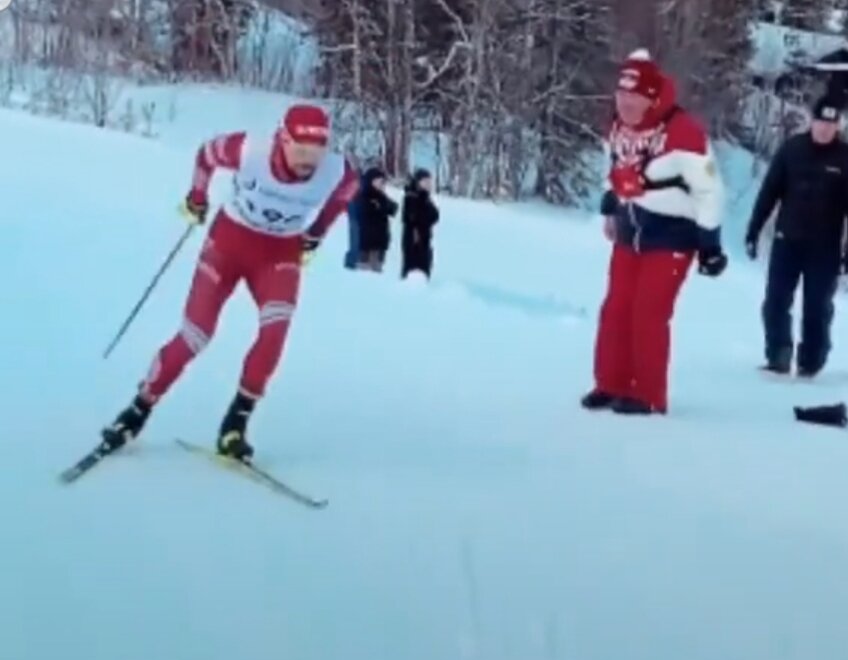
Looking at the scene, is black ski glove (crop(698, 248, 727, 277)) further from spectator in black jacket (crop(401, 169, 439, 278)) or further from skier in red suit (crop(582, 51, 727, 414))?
spectator in black jacket (crop(401, 169, 439, 278))

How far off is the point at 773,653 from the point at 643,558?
2.90ft

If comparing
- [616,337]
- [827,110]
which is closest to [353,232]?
[827,110]

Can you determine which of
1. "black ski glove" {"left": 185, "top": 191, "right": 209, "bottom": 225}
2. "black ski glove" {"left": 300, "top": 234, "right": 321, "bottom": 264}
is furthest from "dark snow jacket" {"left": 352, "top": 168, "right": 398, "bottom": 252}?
"black ski glove" {"left": 300, "top": 234, "right": 321, "bottom": 264}

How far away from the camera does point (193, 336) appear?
21.7 feet

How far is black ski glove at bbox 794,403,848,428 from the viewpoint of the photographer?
8578mm

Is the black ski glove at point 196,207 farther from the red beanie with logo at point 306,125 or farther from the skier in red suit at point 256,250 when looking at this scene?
the red beanie with logo at point 306,125

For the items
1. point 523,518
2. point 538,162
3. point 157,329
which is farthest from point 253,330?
point 538,162

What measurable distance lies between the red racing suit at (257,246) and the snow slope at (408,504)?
347 millimetres

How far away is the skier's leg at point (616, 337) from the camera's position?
8.43 metres

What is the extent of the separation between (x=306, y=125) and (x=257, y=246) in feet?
1.66

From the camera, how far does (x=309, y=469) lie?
665 centimetres

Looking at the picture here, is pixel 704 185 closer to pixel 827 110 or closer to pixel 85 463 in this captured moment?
pixel 827 110

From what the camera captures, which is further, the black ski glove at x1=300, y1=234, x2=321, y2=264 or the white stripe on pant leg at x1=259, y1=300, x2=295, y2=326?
the black ski glove at x1=300, y1=234, x2=321, y2=264

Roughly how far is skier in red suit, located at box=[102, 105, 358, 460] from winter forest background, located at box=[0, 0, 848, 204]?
21.7 m
